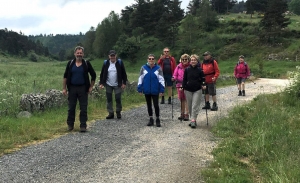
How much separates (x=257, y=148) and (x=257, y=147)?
0.04 m

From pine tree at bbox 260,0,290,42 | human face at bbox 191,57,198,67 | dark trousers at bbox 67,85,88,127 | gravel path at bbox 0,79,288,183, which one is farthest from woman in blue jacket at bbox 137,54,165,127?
pine tree at bbox 260,0,290,42

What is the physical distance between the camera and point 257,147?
6.52 m

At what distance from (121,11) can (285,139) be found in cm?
10214

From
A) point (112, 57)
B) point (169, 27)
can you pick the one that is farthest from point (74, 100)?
point (169, 27)

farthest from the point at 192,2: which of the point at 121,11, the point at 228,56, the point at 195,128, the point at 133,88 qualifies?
the point at 195,128

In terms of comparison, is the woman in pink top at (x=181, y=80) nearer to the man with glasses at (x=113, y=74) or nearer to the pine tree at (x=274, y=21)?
the man with glasses at (x=113, y=74)

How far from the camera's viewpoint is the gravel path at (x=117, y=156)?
552 cm

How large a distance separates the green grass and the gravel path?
36cm

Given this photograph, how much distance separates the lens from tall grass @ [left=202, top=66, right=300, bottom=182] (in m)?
5.21

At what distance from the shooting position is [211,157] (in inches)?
257

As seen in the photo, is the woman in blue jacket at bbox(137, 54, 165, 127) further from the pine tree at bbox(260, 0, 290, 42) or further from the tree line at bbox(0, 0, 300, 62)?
the pine tree at bbox(260, 0, 290, 42)

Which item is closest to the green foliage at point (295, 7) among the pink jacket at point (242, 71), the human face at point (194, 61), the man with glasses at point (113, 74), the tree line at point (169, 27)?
the tree line at point (169, 27)

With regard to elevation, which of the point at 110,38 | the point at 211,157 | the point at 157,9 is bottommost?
the point at 211,157

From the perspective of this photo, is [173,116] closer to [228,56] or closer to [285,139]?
[285,139]
